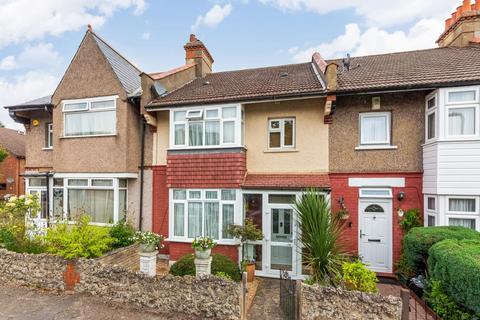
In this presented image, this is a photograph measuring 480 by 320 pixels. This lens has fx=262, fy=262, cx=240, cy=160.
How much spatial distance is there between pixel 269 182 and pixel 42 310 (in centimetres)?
676

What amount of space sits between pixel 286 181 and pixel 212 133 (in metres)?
3.07

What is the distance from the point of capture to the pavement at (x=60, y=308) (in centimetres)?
579

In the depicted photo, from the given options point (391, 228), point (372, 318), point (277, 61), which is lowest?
point (372, 318)

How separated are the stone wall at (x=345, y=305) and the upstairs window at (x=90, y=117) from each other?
29.5 feet

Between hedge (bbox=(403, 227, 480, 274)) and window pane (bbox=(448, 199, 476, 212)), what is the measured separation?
0.81m

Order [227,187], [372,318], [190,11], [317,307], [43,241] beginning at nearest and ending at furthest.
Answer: [372,318] < [317,307] < [43,241] < [227,187] < [190,11]

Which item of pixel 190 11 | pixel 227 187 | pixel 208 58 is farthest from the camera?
pixel 208 58

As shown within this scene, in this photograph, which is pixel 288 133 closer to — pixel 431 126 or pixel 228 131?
pixel 228 131

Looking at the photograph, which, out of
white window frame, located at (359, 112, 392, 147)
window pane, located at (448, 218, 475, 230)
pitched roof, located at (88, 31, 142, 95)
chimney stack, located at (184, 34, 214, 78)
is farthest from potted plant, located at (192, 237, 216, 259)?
chimney stack, located at (184, 34, 214, 78)

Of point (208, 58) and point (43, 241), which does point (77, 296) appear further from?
point (208, 58)

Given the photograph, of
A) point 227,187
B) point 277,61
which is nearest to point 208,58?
point 277,61

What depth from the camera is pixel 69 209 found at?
10.9m

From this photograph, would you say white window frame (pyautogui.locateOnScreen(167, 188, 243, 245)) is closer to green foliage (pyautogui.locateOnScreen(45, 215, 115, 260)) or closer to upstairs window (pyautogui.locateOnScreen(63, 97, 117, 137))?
green foliage (pyautogui.locateOnScreen(45, 215, 115, 260))

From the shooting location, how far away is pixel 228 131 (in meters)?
9.16
